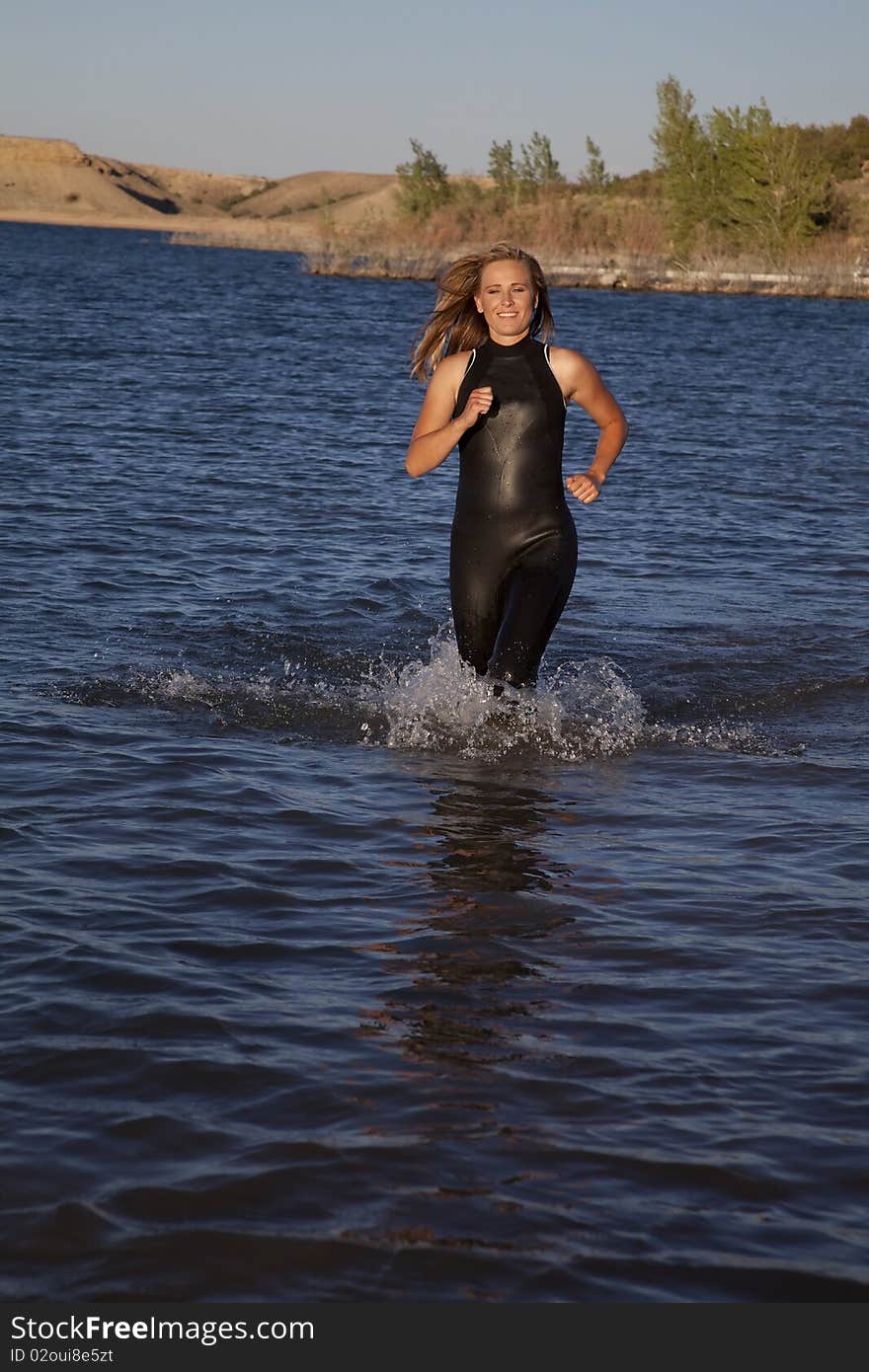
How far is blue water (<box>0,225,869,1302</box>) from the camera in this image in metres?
3.51

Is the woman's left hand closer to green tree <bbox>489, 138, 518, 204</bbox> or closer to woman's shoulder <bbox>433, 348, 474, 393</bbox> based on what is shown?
woman's shoulder <bbox>433, 348, 474, 393</bbox>

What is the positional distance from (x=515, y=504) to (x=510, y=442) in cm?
28

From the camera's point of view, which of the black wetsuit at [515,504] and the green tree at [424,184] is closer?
the black wetsuit at [515,504]

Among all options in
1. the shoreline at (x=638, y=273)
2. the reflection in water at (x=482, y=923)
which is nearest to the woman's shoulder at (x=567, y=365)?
the reflection in water at (x=482, y=923)

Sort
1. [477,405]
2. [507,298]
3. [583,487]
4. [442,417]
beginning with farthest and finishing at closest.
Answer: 1. [442,417]
2. [507,298]
3. [583,487]
4. [477,405]

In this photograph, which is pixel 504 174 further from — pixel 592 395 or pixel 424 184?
pixel 592 395

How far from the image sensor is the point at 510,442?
7.26 m

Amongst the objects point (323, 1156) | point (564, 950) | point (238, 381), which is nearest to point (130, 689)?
point (564, 950)

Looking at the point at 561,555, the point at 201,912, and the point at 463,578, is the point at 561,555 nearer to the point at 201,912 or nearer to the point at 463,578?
the point at 463,578

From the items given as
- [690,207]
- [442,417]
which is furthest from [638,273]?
[442,417]

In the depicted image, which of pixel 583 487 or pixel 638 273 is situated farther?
pixel 638 273

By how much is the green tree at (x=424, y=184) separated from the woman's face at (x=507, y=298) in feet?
309

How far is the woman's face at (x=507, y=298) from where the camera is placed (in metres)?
6.90

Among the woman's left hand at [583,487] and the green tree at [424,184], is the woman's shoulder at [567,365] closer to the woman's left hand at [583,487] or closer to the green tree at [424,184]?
the woman's left hand at [583,487]
